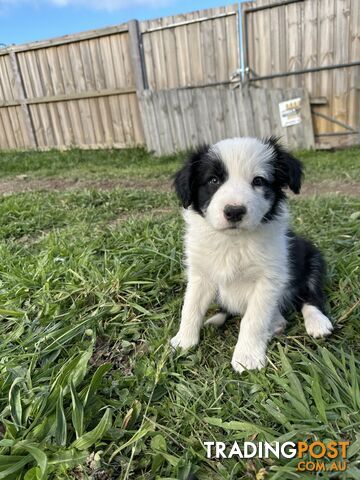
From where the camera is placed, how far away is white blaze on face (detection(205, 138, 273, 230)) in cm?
188

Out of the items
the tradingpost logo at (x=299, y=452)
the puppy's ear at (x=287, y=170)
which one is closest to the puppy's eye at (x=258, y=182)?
the puppy's ear at (x=287, y=170)

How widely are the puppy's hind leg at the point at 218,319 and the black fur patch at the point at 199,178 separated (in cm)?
73

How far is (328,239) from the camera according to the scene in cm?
325

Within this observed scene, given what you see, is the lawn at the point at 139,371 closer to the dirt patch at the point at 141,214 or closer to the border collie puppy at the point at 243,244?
the border collie puppy at the point at 243,244

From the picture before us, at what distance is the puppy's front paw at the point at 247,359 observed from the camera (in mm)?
1893

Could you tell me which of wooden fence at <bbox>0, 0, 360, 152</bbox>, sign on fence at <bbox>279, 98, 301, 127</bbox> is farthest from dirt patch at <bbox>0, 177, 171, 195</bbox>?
sign on fence at <bbox>279, 98, 301, 127</bbox>

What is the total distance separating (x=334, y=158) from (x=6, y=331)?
637 cm

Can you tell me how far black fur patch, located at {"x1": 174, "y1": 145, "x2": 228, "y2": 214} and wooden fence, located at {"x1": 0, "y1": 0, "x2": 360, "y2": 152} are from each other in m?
6.08

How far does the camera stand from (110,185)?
19.4 feet

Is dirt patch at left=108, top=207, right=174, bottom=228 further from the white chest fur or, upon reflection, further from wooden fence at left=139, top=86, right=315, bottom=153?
wooden fence at left=139, top=86, right=315, bottom=153

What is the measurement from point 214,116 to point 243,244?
6.56 meters

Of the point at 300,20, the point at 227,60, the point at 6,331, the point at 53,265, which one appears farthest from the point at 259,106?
the point at 6,331

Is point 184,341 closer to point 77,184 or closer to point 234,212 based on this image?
point 234,212

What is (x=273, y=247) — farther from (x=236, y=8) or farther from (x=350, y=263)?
(x=236, y=8)
